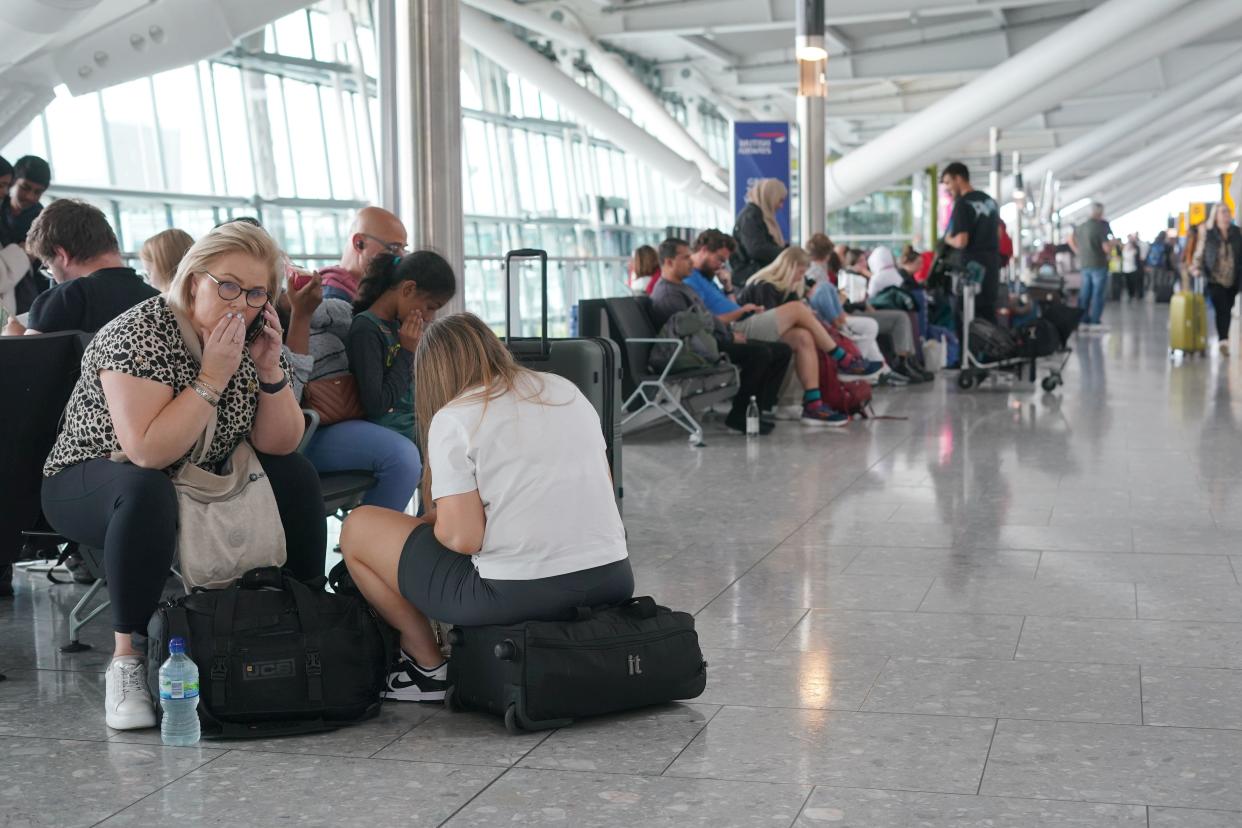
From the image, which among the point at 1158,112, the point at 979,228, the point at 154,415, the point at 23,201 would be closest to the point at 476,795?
the point at 154,415

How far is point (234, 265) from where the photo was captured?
11.0 feet

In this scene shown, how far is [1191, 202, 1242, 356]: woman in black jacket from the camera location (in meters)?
14.5

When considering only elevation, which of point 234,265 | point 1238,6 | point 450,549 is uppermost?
point 1238,6

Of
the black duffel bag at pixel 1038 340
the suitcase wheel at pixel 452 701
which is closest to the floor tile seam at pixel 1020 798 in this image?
the suitcase wheel at pixel 452 701

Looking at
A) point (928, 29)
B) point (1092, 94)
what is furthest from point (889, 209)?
point (928, 29)

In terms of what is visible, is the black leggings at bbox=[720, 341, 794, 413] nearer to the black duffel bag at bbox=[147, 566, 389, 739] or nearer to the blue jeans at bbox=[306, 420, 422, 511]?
the blue jeans at bbox=[306, 420, 422, 511]

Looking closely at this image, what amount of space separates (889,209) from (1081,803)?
40623mm

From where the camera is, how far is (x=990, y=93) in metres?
20.2

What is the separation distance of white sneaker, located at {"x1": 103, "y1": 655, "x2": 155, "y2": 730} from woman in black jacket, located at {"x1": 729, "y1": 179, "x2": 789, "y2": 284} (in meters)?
7.38

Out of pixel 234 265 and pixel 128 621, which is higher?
pixel 234 265

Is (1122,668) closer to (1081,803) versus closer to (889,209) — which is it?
(1081,803)

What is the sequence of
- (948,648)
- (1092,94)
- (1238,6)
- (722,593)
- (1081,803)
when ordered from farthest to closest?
(1092,94) < (1238,6) < (722,593) < (948,648) < (1081,803)

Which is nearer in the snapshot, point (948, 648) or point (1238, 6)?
point (948, 648)

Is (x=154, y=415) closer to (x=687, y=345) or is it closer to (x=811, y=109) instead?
(x=687, y=345)
